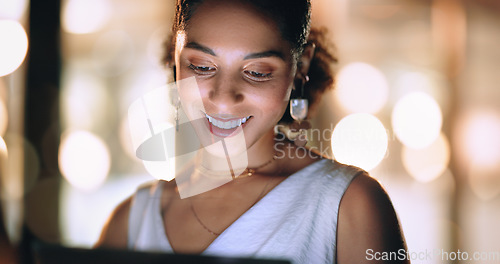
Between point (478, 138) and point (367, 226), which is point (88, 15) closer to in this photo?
point (367, 226)

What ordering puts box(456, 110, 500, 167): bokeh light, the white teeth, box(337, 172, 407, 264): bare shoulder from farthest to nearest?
box(456, 110, 500, 167): bokeh light
the white teeth
box(337, 172, 407, 264): bare shoulder

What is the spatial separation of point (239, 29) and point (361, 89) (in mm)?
633

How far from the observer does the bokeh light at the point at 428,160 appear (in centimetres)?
142

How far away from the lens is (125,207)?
100cm

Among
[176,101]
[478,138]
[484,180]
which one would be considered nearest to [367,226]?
[176,101]

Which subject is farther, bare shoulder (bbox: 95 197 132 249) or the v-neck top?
bare shoulder (bbox: 95 197 132 249)

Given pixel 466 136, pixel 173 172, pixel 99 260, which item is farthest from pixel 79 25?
pixel 466 136

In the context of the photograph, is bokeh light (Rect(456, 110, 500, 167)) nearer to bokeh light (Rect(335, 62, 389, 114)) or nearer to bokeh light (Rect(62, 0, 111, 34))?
bokeh light (Rect(335, 62, 389, 114))

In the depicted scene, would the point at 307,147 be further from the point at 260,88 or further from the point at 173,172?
the point at 173,172

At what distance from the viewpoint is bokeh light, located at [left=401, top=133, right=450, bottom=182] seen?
4.65ft

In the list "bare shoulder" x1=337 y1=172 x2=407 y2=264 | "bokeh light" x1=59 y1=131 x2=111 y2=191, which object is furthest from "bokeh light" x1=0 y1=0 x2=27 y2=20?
"bare shoulder" x1=337 y1=172 x2=407 y2=264

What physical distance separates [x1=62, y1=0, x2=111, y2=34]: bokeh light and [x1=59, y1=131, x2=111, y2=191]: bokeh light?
15.1 inches

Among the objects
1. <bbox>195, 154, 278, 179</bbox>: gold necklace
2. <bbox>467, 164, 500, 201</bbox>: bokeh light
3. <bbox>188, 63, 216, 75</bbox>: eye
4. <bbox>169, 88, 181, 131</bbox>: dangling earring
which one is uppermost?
<bbox>188, 63, 216, 75</bbox>: eye

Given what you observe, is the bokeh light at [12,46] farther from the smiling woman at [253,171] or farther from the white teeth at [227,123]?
the white teeth at [227,123]
